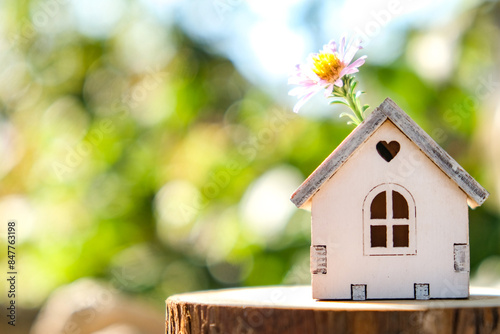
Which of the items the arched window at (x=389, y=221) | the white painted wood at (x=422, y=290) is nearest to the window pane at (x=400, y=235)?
the arched window at (x=389, y=221)

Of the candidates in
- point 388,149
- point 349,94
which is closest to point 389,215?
point 388,149

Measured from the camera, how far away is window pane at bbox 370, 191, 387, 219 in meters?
1.81

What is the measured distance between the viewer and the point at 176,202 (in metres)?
5.42

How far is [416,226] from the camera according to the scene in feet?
5.83

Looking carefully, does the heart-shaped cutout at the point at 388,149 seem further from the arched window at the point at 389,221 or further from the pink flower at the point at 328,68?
the pink flower at the point at 328,68

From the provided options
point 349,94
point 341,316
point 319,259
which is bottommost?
point 341,316

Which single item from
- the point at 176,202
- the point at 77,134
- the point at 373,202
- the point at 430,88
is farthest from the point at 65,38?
the point at 373,202

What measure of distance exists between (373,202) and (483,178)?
10.6ft

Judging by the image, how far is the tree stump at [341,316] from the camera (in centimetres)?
148

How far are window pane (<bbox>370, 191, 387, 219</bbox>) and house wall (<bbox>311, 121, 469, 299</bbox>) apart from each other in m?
0.06

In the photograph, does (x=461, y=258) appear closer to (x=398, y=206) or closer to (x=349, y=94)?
(x=398, y=206)

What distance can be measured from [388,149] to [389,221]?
0.23 meters

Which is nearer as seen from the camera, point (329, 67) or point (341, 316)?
point (341, 316)

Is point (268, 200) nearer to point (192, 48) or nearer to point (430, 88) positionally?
point (430, 88)
